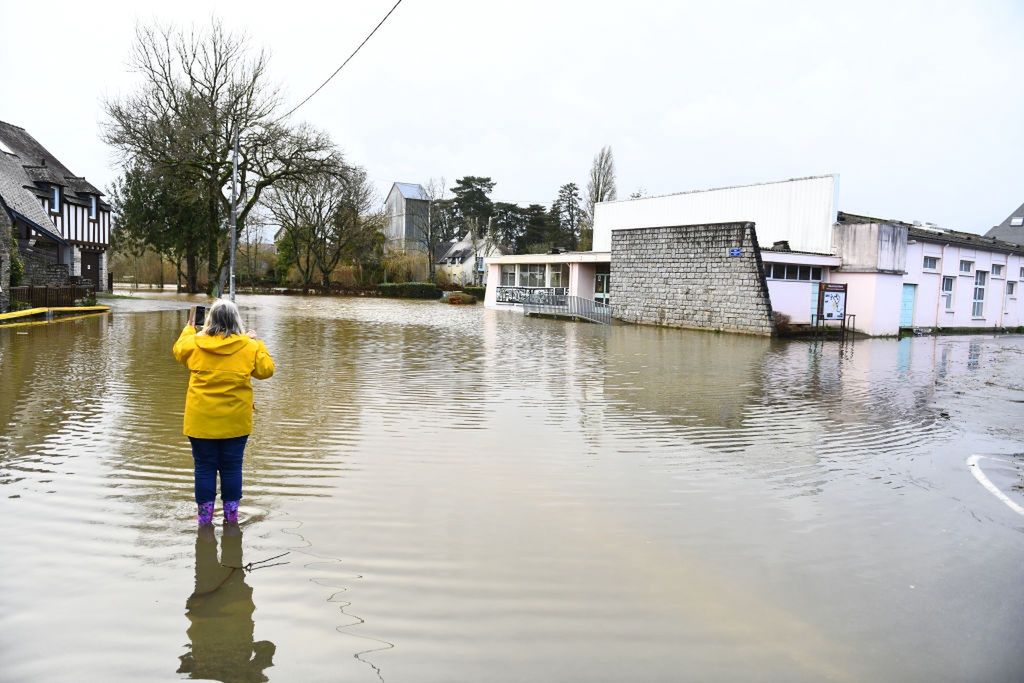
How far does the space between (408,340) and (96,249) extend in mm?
30550

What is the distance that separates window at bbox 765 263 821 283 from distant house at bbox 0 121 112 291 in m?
27.3

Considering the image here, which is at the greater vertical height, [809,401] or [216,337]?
[216,337]

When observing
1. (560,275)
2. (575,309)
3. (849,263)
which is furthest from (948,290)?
(560,275)

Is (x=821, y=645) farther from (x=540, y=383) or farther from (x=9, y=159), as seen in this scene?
(x=9, y=159)

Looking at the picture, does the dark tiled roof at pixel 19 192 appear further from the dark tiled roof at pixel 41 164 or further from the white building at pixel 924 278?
the white building at pixel 924 278

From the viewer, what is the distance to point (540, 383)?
13.1 m

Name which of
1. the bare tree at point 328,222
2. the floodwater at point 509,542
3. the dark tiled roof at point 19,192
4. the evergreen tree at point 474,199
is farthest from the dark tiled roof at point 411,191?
the floodwater at point 509,542

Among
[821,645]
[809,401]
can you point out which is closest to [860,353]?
[809,401]

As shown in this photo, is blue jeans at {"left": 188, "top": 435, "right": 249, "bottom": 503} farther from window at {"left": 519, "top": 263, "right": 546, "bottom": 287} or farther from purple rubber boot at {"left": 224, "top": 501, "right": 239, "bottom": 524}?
window at {"left": 519, "top": 263, "right": 546, "bottom": 287}

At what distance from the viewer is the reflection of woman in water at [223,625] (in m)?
3.36

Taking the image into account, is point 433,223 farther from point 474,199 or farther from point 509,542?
point 509,542

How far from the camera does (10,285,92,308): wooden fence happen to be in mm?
22869

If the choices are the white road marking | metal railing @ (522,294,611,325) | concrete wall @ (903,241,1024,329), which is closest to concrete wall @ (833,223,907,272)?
concrete wall @ (903,241,1024,329)

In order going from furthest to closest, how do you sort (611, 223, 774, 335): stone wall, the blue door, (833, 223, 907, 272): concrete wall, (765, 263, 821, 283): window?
1. the blue door
2. (833, 223, 907, 272): concrete wall
3. (765, 263, 821, 283): window
4. (611, 223, 774, 335): stone wall
